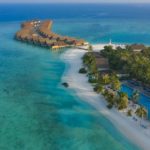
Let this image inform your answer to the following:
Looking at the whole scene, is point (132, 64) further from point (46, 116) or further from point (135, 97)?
point (46, 116)

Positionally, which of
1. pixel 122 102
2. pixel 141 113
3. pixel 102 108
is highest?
pixel 122 102

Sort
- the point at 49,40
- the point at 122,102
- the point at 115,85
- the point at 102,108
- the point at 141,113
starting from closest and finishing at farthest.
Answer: the point at 141,113 → the point at 122,102 → the point at 102,108 → the point at 115,85 → the point at 49,40

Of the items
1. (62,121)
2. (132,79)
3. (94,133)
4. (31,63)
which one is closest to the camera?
(94,133)

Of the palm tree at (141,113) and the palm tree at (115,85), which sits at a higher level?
the palm tree at (115,85)

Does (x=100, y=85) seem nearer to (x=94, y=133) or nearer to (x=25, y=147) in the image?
(x=94, y=133)

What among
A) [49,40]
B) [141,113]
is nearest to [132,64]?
[141,113]

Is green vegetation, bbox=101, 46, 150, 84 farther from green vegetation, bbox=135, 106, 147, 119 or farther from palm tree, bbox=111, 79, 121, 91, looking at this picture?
green vegetation, bbox=135, 106, 147, 119

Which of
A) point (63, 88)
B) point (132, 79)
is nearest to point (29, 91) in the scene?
point (63, 88)

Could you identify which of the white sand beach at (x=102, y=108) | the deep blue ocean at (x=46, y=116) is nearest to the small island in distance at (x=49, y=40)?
the white sand beach at (x=102, y=108)

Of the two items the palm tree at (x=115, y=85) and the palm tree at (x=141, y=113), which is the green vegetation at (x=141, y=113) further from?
the palm tree at (x=115, y=85)
